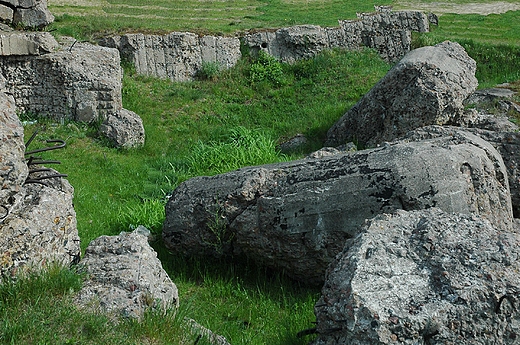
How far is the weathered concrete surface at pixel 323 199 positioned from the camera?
538 cm

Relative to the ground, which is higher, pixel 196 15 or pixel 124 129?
pixel 196 15

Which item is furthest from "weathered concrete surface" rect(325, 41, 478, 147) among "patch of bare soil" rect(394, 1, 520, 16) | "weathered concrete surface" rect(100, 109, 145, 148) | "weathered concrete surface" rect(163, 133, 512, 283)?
"patch of bare soil" rect(394, 1, 520, 16)

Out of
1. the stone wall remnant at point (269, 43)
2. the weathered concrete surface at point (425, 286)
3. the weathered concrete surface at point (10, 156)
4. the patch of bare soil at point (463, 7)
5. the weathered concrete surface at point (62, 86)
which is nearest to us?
the weathered concrete surface at point (425, 286)

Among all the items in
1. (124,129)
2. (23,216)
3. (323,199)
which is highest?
(23,216)

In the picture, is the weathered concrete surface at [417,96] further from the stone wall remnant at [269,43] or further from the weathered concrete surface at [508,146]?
the stone wall remnant at [269,43]

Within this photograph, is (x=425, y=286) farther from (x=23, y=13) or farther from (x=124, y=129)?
(x=23, y=13)

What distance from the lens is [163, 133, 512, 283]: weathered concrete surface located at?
5.38 metres

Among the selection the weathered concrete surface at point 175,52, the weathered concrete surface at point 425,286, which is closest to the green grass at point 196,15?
the weathered concrete surface at point 175,52

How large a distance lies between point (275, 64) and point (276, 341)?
11.0 meters

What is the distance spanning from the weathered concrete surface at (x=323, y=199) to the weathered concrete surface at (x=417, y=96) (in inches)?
122

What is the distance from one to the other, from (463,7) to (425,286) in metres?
19.7

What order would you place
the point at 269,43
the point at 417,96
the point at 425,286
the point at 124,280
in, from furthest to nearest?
the point at 269,43
the point at 417,96
the point at 124,280
the point at 425,286

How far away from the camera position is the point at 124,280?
4.33 metres

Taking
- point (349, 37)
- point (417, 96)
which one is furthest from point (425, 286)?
point (349, 37)
